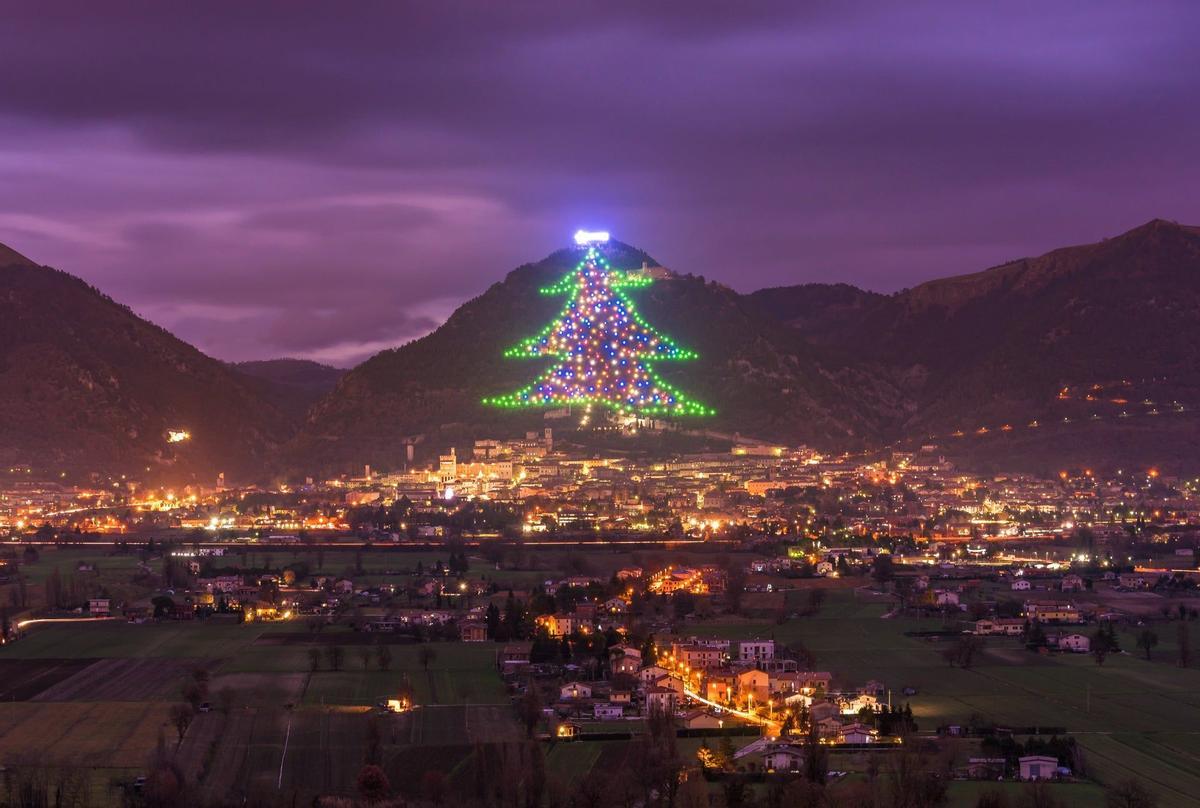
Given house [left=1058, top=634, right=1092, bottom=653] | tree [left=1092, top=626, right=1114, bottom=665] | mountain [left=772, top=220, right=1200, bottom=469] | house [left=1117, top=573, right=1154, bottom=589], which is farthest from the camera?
mountain [left=772, top=220, right=1200, bottom=469]

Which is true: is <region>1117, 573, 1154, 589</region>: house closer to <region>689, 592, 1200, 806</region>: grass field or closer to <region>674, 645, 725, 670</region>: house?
<region>689, 592, 1200, 806</region>: grass field

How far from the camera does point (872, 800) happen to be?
1172 inches

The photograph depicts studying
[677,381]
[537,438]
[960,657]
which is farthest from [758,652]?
[677,381]

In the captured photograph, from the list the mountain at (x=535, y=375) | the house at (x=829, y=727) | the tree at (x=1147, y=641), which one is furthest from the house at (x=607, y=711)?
the mountain at (x=535, y=375)

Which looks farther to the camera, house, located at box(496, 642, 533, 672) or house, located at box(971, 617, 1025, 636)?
house, located at box(971, 617, 1025, 636)

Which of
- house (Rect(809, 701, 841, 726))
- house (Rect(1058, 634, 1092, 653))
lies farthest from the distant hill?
house (Rect(809, 701, 841, 726))

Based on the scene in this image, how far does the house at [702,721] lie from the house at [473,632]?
10.6 m

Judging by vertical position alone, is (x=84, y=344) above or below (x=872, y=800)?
above

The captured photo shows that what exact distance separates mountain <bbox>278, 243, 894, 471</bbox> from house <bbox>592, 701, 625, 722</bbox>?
60.7 m

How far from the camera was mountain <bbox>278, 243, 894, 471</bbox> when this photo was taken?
336ft

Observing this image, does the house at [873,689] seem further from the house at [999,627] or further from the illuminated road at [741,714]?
the house at [999,627]

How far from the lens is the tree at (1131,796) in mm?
29188

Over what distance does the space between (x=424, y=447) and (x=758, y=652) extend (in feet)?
189

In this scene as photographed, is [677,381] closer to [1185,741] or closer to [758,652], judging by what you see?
[758,652]
